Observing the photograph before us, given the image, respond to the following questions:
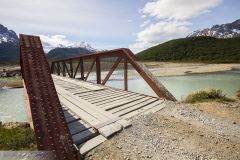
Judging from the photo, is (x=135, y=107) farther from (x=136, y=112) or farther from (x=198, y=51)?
(x=198, y=51)

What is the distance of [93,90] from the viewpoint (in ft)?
32.8

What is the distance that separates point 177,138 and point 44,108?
281 centimetres

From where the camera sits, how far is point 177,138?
16.0ft

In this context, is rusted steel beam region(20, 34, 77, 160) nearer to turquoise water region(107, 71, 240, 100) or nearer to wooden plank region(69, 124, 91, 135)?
wooden plank region(69, 124, 91, 135)

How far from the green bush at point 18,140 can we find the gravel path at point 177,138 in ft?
5.13

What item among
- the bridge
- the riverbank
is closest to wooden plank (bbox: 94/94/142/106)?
the bridge

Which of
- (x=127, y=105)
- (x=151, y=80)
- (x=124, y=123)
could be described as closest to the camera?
(x=124, y=123)

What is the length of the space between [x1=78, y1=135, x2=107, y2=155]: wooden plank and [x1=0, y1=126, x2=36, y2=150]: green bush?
110 cm

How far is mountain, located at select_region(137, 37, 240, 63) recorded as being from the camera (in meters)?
88.2

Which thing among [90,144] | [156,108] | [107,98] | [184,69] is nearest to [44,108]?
[90,144]

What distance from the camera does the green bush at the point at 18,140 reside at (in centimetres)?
484

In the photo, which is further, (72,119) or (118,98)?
(118,98)

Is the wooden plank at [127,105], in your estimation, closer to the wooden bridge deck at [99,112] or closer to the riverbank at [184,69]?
the wooden bridge deck at [99,112]

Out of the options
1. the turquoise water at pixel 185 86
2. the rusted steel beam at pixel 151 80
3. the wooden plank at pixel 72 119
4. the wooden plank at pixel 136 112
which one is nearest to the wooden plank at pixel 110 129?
the wooden plank at pixel 136 112
